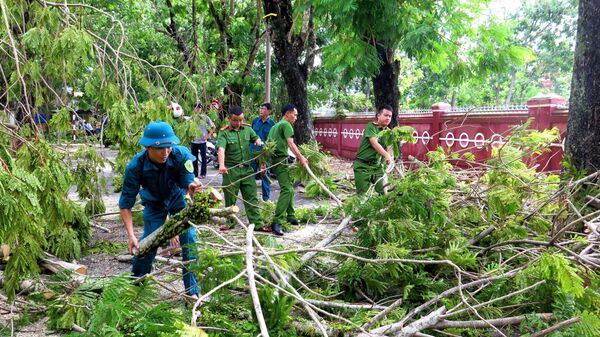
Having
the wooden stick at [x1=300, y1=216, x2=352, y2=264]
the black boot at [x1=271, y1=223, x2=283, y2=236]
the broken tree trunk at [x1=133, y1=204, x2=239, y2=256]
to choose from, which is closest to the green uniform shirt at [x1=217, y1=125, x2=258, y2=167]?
the black boot at [x1=271, y1=223, x2=283, y2=236]

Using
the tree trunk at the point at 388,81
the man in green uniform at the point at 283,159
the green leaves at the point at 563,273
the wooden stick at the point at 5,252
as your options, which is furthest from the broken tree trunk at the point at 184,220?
the tree trunk at the point at 388,81

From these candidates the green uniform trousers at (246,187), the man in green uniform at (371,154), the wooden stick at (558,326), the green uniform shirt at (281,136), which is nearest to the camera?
the wooden stick at (558,326)

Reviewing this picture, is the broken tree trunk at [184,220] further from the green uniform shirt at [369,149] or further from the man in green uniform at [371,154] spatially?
the green uniform shirt at [369,149]

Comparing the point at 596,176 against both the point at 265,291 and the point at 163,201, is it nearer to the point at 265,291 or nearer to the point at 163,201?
the point at 265,291

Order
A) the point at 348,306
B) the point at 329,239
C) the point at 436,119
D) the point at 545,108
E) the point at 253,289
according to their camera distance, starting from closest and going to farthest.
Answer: the point at 253,289 < the point at 348,306 < the point at 329,239 < the point at 545,108 < the point at 436,119

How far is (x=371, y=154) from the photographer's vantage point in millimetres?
5992

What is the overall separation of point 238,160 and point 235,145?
19cm

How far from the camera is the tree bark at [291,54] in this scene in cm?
976

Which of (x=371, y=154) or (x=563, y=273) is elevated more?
(x=371, y=154)

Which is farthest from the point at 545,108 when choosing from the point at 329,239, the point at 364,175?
the point at 329,239

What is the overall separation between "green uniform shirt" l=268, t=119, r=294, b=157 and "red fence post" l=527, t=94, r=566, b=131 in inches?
194

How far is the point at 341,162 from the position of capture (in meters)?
15.4

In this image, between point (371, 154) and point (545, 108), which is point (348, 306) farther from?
point (545, 108)

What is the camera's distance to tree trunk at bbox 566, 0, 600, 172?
3768 millimetres
